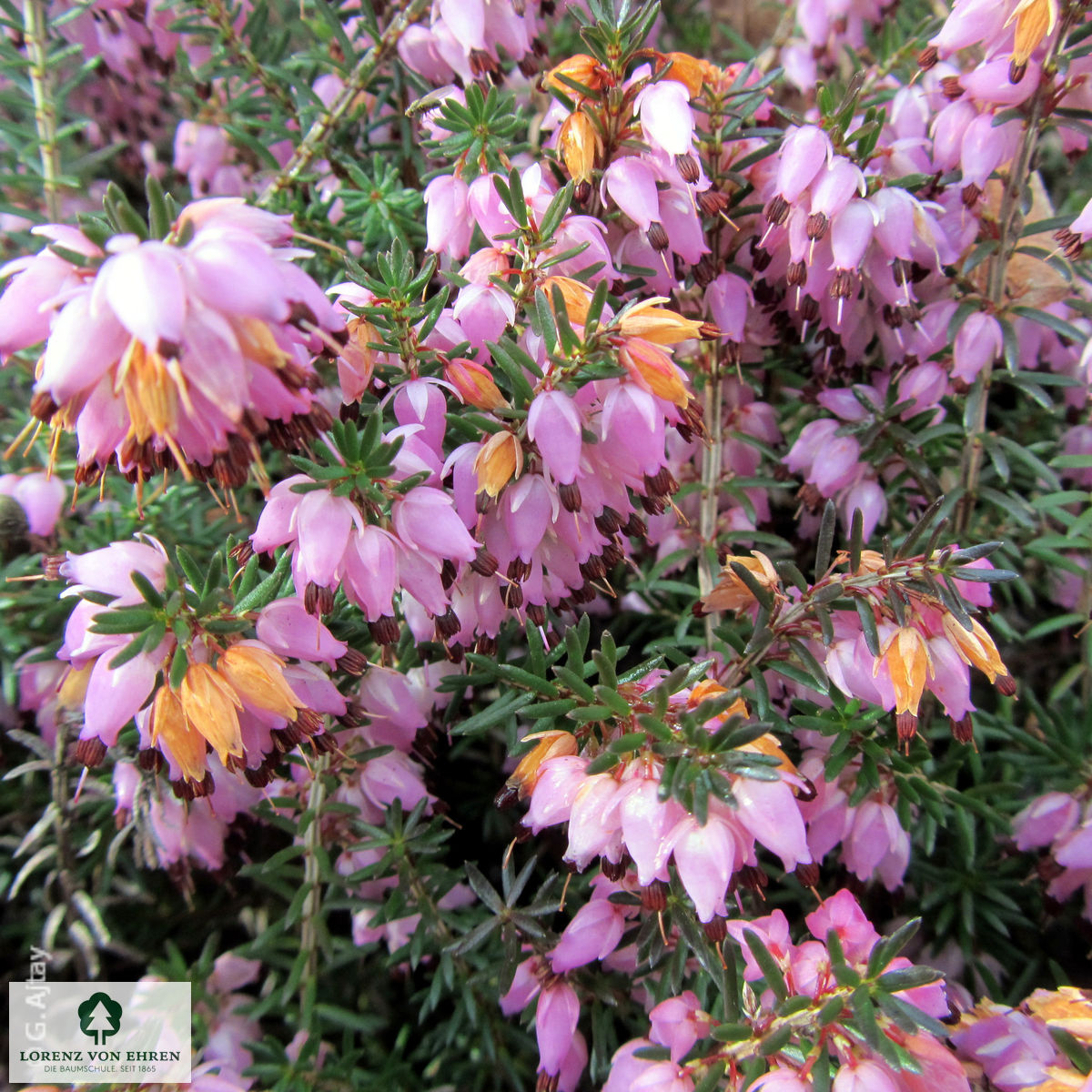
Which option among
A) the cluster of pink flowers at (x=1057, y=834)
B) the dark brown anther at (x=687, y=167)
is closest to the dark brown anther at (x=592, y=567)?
the dark brown anther at (x=687, y=167)

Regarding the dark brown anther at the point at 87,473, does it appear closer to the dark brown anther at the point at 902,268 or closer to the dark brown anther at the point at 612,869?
the dark brown anther at the point at 612,869

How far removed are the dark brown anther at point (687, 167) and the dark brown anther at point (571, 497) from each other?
1.97 feet

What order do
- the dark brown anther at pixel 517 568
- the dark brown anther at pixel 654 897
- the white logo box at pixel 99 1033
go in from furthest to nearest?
the white logo box at pixel 99 1033, the dark brown anther at pixel 517 568, the dark brown anther at pixel 654 897

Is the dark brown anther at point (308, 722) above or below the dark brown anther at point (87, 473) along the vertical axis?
below

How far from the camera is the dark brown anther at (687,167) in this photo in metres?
1.45

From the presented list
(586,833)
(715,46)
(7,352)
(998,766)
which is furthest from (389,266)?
(715,46)

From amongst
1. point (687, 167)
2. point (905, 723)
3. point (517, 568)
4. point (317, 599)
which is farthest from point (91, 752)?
point (687, 167)

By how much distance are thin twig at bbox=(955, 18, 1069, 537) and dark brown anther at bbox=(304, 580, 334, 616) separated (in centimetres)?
143

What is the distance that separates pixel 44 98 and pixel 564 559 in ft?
6.32

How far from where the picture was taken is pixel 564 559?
139cm

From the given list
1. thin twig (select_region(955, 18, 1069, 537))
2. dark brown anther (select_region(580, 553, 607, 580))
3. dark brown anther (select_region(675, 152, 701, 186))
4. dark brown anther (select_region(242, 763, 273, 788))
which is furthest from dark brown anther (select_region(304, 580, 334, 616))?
thin twig (select_region(955, 18, 1069, 537))

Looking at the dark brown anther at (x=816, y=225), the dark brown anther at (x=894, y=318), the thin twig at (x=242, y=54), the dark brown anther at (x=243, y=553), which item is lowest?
the dark brown anther at (x=243, y=553)

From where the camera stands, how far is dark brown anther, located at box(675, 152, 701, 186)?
1450 millimetres

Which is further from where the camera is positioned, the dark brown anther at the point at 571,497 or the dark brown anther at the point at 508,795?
the dark brown anther at the point at 508,795
